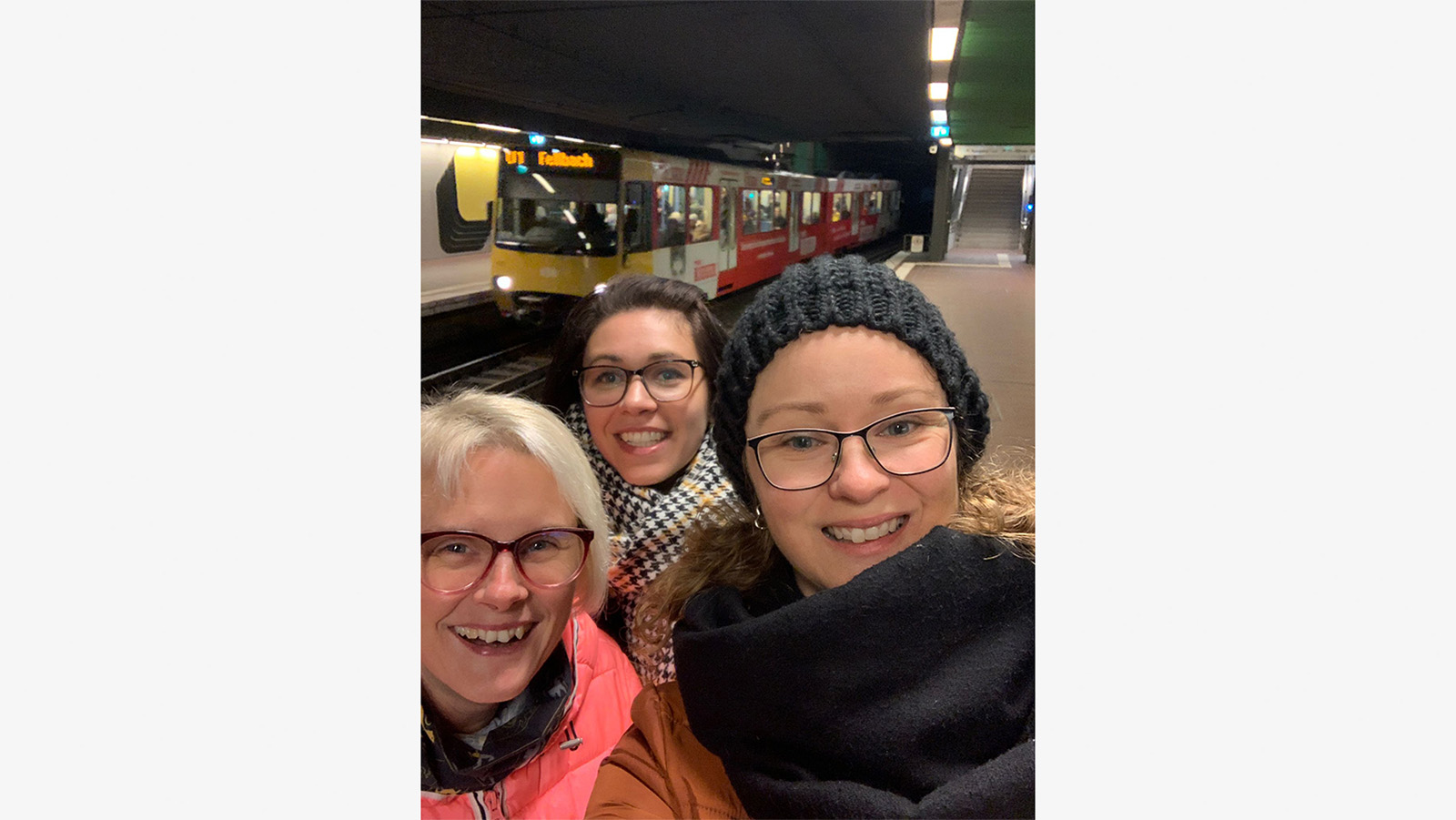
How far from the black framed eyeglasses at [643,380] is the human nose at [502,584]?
28 centimetres

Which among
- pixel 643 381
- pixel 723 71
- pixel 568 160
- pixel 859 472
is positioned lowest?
pixel 859 472

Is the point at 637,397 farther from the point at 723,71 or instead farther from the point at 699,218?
the point at 723,71

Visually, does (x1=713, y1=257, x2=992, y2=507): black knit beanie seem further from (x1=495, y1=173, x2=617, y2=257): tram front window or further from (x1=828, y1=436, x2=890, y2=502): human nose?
(x1=495, y1=173, x2=617, y2=257): tram front window

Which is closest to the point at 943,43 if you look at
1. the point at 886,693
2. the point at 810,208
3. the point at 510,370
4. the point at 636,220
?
the point at 810,208

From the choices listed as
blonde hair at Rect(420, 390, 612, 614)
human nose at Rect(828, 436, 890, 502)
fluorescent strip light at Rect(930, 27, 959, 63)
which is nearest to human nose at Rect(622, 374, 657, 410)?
blonde hair at Rect(420, 390, 612, 614)

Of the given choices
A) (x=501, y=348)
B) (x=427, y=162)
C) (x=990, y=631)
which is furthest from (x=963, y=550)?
(x=427, y=162)

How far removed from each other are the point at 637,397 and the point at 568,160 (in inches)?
22.2

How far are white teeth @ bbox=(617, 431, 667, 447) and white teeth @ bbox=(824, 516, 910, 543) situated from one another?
318 millimetres

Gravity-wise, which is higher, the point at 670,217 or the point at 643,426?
the point at 670,217

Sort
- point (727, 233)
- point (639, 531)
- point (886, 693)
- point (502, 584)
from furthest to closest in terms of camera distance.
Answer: point (727, 233)
point (639, 531)
point (502, 584)
point (886, 693)

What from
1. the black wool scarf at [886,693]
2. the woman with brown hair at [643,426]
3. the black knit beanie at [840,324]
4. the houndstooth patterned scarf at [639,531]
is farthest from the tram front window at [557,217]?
the black wool scarf at [886,693]

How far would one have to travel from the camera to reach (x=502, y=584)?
110 cm

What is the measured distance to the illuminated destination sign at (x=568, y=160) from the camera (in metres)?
1.43

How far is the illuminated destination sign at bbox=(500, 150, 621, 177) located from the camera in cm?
143
